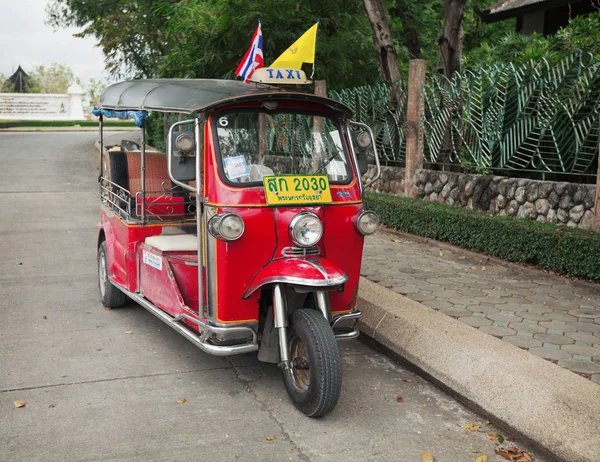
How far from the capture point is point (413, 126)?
11.5m

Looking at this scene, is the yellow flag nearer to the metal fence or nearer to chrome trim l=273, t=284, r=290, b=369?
chrome trim l=273, t=284, r=290, b=369

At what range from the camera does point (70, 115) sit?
60000 mm

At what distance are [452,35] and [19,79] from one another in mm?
88269

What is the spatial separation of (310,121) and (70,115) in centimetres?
5900

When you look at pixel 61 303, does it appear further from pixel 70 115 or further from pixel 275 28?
pixel 70 115

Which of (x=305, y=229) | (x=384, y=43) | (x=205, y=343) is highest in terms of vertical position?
(x=384, y=43)

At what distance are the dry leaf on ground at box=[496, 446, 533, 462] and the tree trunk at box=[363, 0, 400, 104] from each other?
900cm

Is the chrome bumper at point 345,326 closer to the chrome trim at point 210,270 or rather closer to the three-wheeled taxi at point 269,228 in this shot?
the three-wheeled taxi at point 269,228

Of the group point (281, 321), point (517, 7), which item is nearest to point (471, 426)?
point (281, 321)

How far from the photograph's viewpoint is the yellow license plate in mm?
4820

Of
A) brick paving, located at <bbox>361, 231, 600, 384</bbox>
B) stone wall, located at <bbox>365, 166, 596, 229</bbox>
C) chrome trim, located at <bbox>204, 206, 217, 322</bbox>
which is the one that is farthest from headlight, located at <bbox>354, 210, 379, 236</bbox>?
stone wall, located at <bbox>365, 166, 596, 229</bbox>

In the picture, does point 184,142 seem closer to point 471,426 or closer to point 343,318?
point 343,318

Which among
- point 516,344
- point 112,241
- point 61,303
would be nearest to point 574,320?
point 516,344

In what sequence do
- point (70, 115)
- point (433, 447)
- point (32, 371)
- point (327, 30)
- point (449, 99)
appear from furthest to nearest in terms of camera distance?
1. point (70, 115)
2. point (327, 30)
3. point (449, 99)
4. point (32, 371)
5. point (433, 447)
